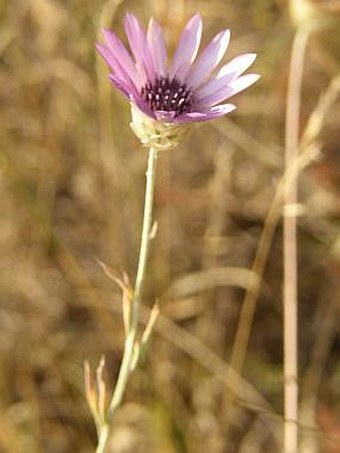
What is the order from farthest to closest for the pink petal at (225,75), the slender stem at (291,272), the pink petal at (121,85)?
the slender stem at (291,272) → the pink petal at (225,75) → the pink petal at (121,85)

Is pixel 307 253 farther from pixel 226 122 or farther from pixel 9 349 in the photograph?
pixel 9 349

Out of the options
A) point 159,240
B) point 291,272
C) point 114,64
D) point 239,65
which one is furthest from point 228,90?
point 159,240

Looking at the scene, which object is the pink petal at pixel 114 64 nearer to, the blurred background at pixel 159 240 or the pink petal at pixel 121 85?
the pink petal at pixel 121 85

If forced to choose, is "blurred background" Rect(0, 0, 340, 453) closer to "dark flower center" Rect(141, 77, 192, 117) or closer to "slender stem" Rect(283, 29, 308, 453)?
"slender stem" Rect(283, 29, 308, 453)

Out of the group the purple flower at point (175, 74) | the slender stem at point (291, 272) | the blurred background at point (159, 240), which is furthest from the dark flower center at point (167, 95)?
the blurred background at point (159, 240)

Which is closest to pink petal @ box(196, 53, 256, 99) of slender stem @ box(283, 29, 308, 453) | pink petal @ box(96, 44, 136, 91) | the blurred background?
pink petal @ box(96, 44, 136, 91)

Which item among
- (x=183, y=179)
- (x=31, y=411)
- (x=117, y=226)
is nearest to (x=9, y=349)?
(x=31, y=411)

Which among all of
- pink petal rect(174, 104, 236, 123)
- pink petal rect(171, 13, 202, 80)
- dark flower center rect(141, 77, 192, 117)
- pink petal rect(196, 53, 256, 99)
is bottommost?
pink petal rect(174, 104, 236, 123)
